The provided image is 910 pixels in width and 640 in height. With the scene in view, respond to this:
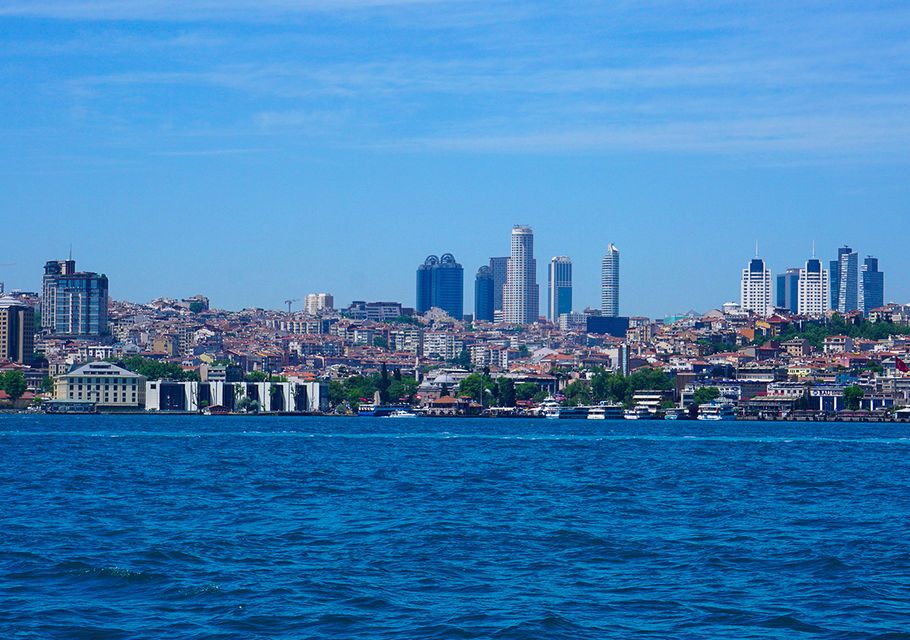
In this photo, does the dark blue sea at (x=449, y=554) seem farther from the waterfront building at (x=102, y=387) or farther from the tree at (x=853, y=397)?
the waterfront building at (x=102, y=387)

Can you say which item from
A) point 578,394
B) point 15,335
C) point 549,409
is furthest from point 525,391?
point 15,335

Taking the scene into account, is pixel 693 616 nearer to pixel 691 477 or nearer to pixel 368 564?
pixel 368 564

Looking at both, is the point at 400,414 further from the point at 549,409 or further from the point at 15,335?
the point at 15,335

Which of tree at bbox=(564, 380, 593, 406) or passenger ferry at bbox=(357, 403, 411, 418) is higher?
tree at bbox=(564, 380, 593, 406)

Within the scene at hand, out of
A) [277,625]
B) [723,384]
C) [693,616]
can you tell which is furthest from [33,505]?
[723,384]

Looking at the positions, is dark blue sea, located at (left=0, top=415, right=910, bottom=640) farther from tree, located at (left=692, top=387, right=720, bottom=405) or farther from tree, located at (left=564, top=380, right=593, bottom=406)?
tree, located at (left=564, top=380, right=593, bottom=406)

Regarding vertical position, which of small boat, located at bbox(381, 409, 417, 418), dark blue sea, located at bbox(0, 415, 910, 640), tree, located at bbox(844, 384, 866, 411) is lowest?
small boat, located at bbox(381, 409, 417, 418)

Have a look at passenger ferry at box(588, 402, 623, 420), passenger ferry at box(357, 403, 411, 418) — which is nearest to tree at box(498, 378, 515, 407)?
passenger ferry at box(357, 403, 411, 418)
